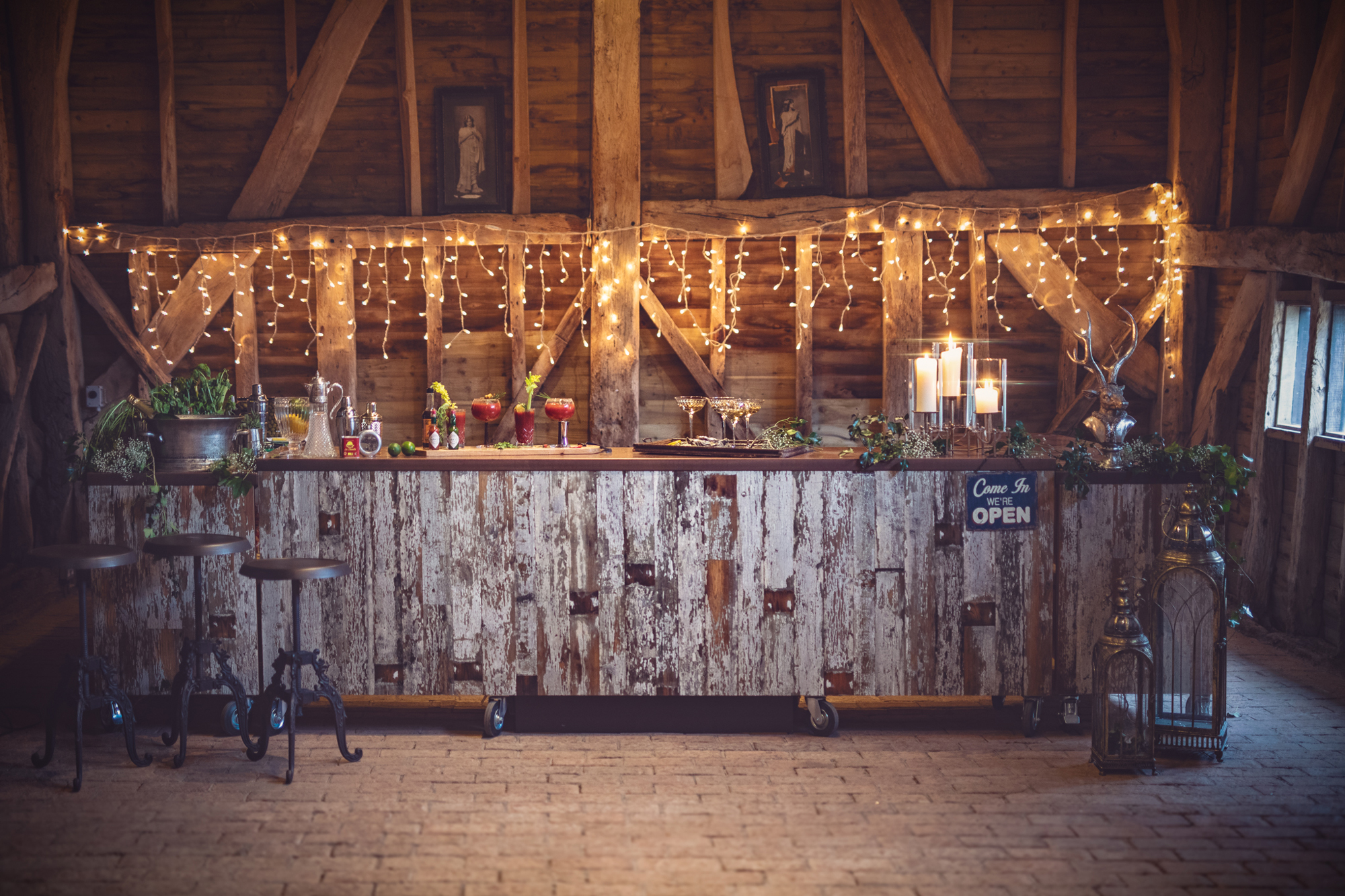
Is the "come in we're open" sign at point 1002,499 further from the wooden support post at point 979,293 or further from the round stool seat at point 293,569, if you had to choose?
the wooden support post at point 979,293

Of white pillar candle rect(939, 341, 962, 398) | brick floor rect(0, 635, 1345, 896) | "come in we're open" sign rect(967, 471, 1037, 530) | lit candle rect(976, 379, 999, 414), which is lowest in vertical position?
brick floor rect(0, 635, 1345, 896)

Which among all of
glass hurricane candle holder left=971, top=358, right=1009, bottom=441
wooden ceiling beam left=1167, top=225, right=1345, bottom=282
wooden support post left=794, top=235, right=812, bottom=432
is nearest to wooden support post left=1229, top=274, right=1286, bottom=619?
wooden ceiling beam left=1167, top=225, right=1345, bottom=282

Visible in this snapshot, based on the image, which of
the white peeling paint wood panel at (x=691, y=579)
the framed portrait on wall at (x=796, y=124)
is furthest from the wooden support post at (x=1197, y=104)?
the white peeling paint wood panel at (x=691, y=579)

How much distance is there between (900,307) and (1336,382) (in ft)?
8.32

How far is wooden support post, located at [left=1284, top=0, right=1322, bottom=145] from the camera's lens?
5586mm

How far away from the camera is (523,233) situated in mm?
6941

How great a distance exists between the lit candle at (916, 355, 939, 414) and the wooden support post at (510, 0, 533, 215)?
3434mm

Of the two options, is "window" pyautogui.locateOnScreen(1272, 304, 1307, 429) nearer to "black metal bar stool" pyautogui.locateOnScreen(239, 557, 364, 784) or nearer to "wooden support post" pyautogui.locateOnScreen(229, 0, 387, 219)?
"black metal bar stool" pyautogui.locateOnScreen(239, 557, 364, 784)

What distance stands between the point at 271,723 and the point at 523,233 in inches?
147

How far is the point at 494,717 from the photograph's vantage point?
4273 mm

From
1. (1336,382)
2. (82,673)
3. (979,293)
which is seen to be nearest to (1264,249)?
(1336,382)

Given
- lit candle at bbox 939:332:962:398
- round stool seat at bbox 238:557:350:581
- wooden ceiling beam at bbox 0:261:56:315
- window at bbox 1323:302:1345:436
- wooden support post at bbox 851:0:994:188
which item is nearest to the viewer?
round stool seat at bbox 238:557:350:581

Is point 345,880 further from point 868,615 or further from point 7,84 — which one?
point 7,84

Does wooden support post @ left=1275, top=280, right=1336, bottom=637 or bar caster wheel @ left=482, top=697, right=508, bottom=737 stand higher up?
wooden support post @ left=1275, top=280, right=1336, bottom=637
